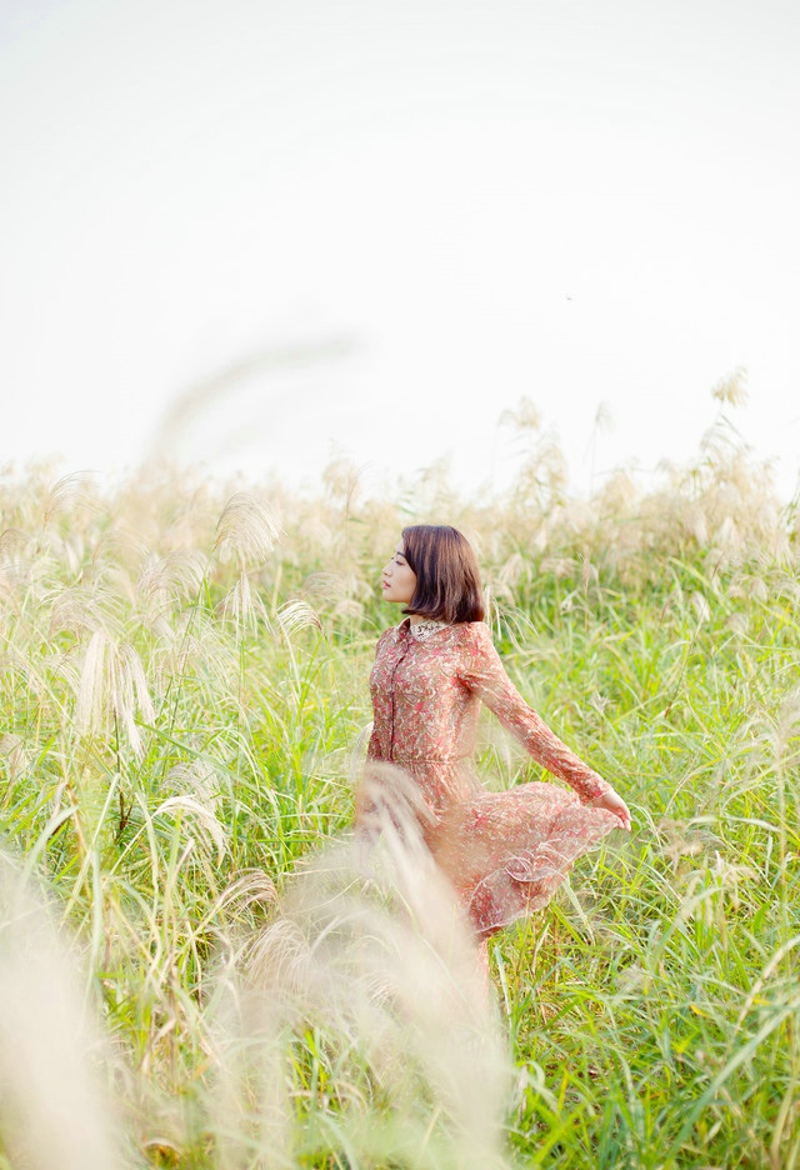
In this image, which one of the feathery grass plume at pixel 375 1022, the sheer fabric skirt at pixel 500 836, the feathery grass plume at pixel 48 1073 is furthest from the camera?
the sheer fabric skirt at pixel 500 836

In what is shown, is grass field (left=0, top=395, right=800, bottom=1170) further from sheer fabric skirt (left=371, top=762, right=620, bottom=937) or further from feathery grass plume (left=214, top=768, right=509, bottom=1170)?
sheer fabric skirt (left=371, top=762, right=620, bottom=937)

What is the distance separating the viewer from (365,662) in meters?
4.03

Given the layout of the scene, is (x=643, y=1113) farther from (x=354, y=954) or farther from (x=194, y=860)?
(x=194, y=860)

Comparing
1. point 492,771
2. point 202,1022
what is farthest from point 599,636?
point 202,1022

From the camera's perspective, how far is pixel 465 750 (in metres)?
2.55

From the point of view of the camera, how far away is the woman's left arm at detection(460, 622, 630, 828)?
2418 mm

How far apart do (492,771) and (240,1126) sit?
193 centimetres

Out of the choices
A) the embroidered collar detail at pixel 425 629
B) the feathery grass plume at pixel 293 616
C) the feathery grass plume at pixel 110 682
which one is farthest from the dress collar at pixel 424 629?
the feathery grass plume at pixel 110 682

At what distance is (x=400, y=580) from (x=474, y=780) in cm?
59

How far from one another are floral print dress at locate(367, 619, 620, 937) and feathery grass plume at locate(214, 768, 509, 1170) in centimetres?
10

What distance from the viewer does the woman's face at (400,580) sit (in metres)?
2.59

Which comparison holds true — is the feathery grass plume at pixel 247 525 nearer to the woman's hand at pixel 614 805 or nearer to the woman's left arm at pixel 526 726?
the woman's left arm at pixel 526 726

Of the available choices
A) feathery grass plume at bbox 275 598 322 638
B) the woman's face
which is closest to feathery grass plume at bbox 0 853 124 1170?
feathery grass plume at bbox 275 598 322 638

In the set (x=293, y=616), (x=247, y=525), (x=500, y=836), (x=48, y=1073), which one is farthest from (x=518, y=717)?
(x=48, y=1073)
